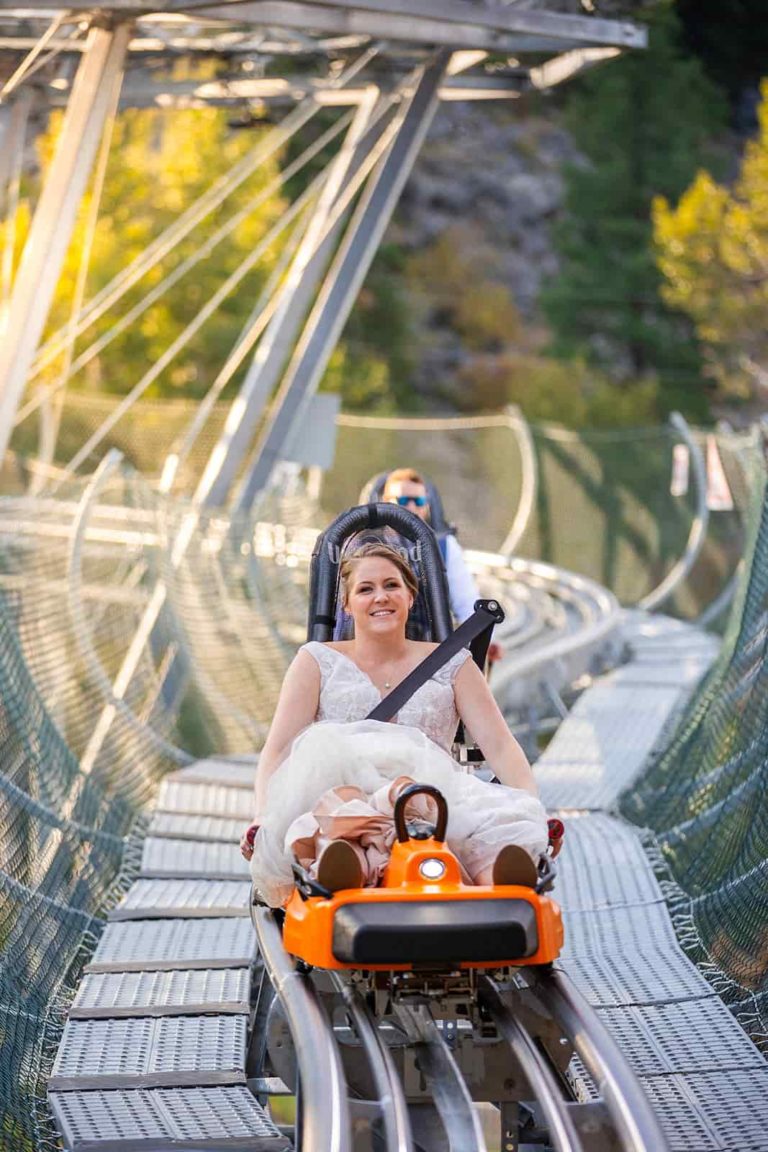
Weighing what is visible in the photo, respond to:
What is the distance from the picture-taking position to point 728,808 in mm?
6531

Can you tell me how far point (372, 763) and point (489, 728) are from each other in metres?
0.61

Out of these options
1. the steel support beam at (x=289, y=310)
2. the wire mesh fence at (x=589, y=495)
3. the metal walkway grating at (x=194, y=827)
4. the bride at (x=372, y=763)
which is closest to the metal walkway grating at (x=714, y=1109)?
the bride at (x=372, y=763)

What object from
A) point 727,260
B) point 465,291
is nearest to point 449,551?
point 727,260

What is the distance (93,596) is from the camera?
41.2 feet

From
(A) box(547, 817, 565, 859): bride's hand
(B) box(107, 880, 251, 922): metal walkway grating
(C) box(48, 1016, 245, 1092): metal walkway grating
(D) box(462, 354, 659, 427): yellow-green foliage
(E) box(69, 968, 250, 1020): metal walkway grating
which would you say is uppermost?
(A) box(547, 817, 565, 859): bride's hand

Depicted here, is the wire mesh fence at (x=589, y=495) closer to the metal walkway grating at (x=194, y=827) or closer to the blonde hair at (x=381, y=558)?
the metal walkway grating at (x=194, y=827)

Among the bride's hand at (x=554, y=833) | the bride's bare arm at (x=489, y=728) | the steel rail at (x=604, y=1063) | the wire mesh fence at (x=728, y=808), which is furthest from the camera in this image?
the wire mesh fence at (x=728, y=808)

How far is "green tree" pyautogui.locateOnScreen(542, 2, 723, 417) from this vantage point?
140 feet

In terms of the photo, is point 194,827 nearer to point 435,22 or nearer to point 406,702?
point 406,702

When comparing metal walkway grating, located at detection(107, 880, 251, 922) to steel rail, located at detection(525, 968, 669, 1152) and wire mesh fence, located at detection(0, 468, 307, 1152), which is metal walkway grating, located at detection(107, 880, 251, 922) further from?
steel rail, located at detection(525, 968, 669, 1152)

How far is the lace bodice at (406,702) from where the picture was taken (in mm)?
5156

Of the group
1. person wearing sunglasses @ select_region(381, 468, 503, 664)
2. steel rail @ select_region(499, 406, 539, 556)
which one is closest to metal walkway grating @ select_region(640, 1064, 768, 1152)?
person wearing sunglasses @ select_region(381, 468, 503, 664)

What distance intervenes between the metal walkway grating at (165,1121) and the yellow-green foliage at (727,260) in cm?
3137

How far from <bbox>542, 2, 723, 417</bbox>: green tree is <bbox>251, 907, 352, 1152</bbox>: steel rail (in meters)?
38.8
